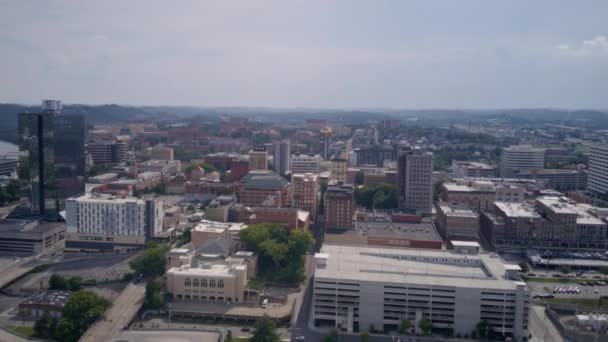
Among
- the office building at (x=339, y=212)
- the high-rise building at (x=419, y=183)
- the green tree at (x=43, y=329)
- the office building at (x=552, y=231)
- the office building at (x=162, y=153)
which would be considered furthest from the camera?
the office building at (x=162, y=153)

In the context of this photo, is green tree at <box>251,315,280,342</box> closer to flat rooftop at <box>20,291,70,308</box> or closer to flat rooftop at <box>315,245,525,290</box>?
flat rooftop at <box>315,245,525,290</box>

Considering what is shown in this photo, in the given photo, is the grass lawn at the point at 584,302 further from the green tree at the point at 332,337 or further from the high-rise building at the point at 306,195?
the high-rise building at the point at 306,195

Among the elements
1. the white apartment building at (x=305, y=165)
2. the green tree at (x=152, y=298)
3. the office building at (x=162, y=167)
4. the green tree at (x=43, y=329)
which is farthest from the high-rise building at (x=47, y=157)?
the white apartment building at (x=305, y=165)

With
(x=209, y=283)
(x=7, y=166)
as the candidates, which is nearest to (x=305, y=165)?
(x=7, y=166)

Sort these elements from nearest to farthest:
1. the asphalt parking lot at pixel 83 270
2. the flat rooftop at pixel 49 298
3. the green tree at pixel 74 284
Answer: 1. the flat rooftop at pixel 49 298
2. the green tree at pixel 74 284
3. the asphalt parking lot at pixel 83 270

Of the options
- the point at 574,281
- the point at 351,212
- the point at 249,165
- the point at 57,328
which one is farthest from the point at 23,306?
the point at 249,165

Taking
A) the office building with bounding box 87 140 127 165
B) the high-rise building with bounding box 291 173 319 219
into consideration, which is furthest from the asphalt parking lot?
the office building with bounding box 87 140 127 165

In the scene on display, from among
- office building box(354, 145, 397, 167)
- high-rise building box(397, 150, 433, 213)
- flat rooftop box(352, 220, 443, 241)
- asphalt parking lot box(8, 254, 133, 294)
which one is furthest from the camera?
office building box(354, 145, 397, 167)
